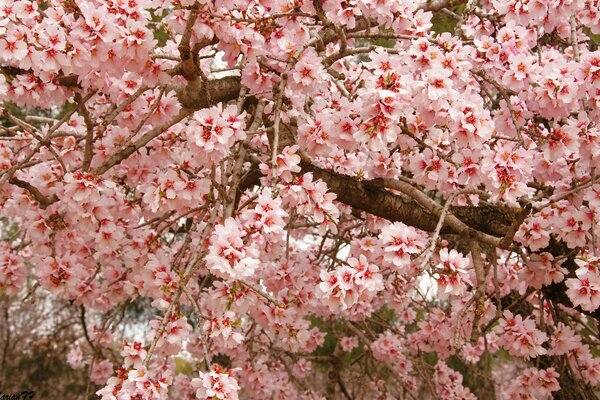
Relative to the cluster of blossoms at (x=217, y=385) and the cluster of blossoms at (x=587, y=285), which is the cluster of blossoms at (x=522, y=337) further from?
the cluster of blossoms at (x=217, y=385)

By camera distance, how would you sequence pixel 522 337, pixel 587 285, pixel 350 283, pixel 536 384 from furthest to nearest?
pixel 536 384 < pixel 522 337 < pixel 587 285 < pixel 350 283

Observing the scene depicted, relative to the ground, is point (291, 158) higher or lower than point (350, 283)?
higher

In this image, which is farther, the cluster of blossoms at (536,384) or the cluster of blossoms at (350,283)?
the cluster of blossoms at (536,384)

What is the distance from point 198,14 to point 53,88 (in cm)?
81

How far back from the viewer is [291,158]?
186 centimetres

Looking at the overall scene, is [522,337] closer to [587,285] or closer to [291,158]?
[587,285]

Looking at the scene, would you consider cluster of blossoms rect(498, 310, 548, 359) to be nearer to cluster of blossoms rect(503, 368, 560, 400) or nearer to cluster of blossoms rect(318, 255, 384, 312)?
Answer: cluster of blossoms rect(503, 368, 560, 400)

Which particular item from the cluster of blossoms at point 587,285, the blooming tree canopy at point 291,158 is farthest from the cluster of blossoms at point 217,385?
the cluster of blossoms at point 587,285

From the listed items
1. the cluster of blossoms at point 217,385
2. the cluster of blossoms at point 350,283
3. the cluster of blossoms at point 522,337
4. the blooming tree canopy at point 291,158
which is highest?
the blooming tree canopy at point 291,158

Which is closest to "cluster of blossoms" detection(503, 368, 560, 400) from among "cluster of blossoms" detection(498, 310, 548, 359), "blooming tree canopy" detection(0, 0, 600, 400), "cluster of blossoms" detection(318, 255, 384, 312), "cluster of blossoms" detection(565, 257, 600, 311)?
"blooming tree canopy" detection(0, 0, 600, 400)

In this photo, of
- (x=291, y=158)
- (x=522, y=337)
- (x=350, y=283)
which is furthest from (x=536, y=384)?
(x=291, y=158)

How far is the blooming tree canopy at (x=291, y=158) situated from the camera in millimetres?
1773

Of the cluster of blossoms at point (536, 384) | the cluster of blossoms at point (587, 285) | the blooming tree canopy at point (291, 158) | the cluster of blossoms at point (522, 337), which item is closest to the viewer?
the blooming tree canopy at point (291, 158)

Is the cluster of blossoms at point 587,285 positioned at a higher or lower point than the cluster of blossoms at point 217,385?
higher
